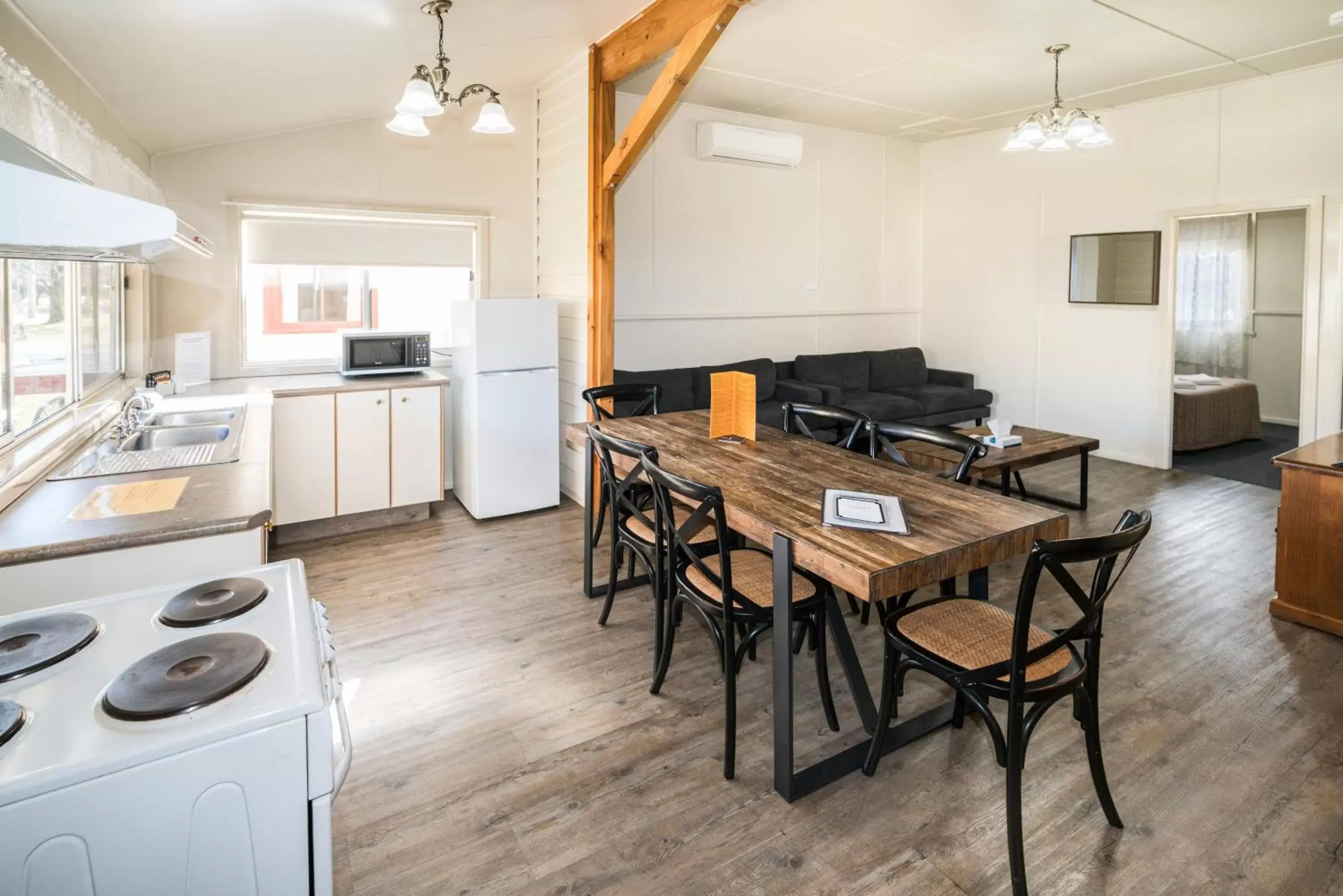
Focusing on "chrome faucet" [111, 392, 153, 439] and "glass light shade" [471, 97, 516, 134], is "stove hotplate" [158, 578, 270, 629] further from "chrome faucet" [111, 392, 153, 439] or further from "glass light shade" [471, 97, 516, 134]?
"glass light shade" [471, 97, 516, 134]

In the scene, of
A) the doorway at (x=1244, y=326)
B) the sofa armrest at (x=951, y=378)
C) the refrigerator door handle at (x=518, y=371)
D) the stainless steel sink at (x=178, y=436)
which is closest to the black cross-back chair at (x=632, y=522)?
the refrigerator door handle at (x=518, y=371)

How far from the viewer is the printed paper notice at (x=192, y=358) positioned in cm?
417

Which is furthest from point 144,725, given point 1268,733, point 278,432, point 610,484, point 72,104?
point 278,432

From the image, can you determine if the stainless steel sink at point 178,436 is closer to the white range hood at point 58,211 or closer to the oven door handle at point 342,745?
the white range hood at point 58,211

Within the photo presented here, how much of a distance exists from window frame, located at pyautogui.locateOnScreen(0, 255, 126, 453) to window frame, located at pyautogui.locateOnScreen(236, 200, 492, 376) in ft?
1.97

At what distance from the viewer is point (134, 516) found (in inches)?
77.3

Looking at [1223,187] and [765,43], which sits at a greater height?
[765,43]

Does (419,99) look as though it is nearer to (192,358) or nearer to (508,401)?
(508,401)

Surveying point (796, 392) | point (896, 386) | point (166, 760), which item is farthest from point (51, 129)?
point (896, 386)

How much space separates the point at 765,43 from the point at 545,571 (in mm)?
3236

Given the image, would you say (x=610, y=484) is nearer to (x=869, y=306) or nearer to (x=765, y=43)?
(x=765, y=43)

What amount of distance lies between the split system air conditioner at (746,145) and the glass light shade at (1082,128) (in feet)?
7.60

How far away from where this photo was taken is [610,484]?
311 centimetres

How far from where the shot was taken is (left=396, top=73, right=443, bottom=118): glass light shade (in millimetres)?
3111
